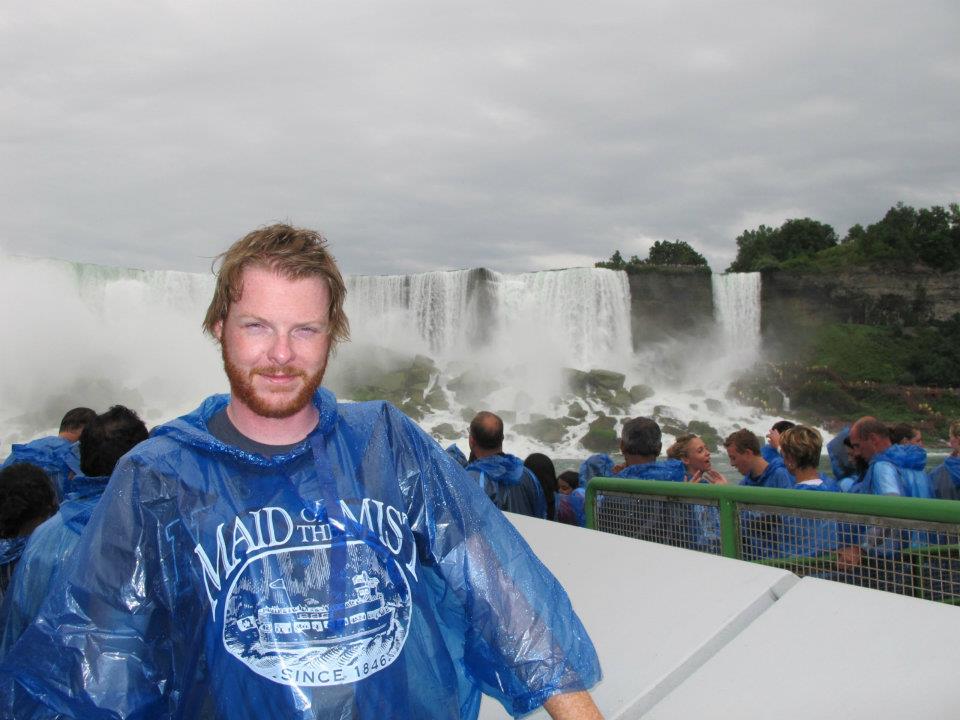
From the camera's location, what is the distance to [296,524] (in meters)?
1.30

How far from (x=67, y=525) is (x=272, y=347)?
153cm

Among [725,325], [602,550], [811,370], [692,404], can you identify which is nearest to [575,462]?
[692,404]

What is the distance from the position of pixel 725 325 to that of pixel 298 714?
125 feet

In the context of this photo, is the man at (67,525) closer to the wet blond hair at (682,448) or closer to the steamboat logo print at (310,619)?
the steamboat logo print at (310,619)

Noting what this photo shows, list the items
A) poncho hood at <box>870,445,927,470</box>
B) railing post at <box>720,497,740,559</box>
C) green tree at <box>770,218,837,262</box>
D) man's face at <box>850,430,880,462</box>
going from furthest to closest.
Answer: green tree at <box>770,218,837,262</box>
man's face at <box>850,430,880,462</box>
poncho hood at <box>870,445,927,470</box>
railing post at <box>720,497,740,559</box>

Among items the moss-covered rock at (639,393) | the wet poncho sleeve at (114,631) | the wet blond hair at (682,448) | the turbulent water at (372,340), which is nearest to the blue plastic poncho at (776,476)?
the wet blond hair at (682,448)

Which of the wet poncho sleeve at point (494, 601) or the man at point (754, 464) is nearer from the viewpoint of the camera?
the wet poncho sleeve at point (494, 601)

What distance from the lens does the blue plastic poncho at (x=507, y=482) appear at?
4598 mm

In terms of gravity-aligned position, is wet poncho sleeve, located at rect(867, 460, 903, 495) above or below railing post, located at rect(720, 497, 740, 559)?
below

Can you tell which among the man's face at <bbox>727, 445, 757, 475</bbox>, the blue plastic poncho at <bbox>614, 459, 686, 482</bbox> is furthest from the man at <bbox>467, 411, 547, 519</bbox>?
the man's face at <bbox>727, 445, 757, 475</bbox>

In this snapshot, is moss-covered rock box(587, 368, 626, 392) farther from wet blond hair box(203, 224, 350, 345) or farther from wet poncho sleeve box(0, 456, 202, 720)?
wet poncho sleeve box(0, 456, 202, 720)

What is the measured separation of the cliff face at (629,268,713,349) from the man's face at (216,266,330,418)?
3581 centimetres

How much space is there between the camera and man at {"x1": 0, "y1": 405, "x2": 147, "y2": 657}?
233 centimetres

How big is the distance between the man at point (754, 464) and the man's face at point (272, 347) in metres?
3.37
